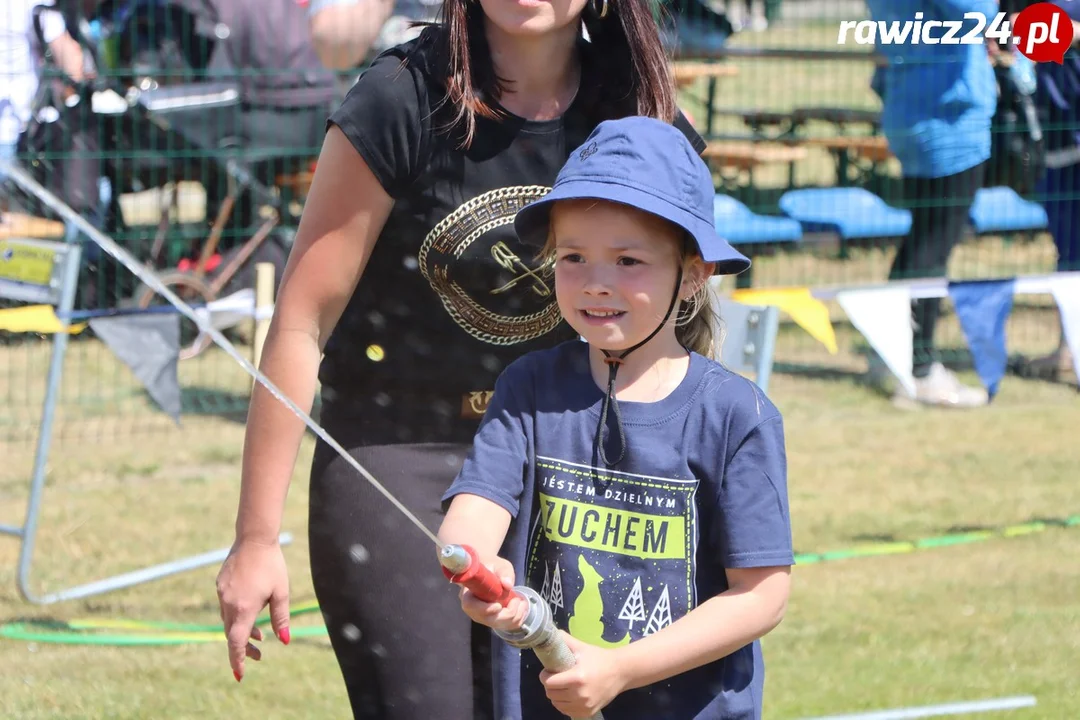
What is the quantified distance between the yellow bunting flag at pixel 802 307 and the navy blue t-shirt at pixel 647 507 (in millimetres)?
2682

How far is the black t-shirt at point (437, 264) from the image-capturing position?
259 cm

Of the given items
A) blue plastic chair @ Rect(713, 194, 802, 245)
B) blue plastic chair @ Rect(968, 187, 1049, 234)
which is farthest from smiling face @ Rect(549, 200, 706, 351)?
blue plastic chair @ Rect(968, 187, 1049, 234)

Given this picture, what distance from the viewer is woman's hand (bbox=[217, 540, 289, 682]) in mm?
2463

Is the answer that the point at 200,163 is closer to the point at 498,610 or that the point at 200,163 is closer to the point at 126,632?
the point at 126,632

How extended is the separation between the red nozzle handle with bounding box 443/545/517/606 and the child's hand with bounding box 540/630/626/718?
0.13 meters

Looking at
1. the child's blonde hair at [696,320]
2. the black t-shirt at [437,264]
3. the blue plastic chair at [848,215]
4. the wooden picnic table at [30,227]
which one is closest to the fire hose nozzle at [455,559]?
the child's blonde hair at [696,320]

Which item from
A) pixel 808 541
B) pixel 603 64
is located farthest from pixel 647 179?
pixel 808 541

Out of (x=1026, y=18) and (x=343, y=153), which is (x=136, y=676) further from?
(x=1026, y=18)

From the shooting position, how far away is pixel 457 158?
2.62 metres

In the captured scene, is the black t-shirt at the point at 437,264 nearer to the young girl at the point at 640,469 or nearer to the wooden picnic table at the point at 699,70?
the young girl at the point at 640,469

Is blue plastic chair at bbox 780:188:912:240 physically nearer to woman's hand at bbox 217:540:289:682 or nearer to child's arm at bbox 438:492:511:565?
woman's hand at bbox 217:540:289:682

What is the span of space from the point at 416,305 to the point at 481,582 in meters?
0.90

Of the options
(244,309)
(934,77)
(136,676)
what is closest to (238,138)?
(244,309)

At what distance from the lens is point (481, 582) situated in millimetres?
1887
